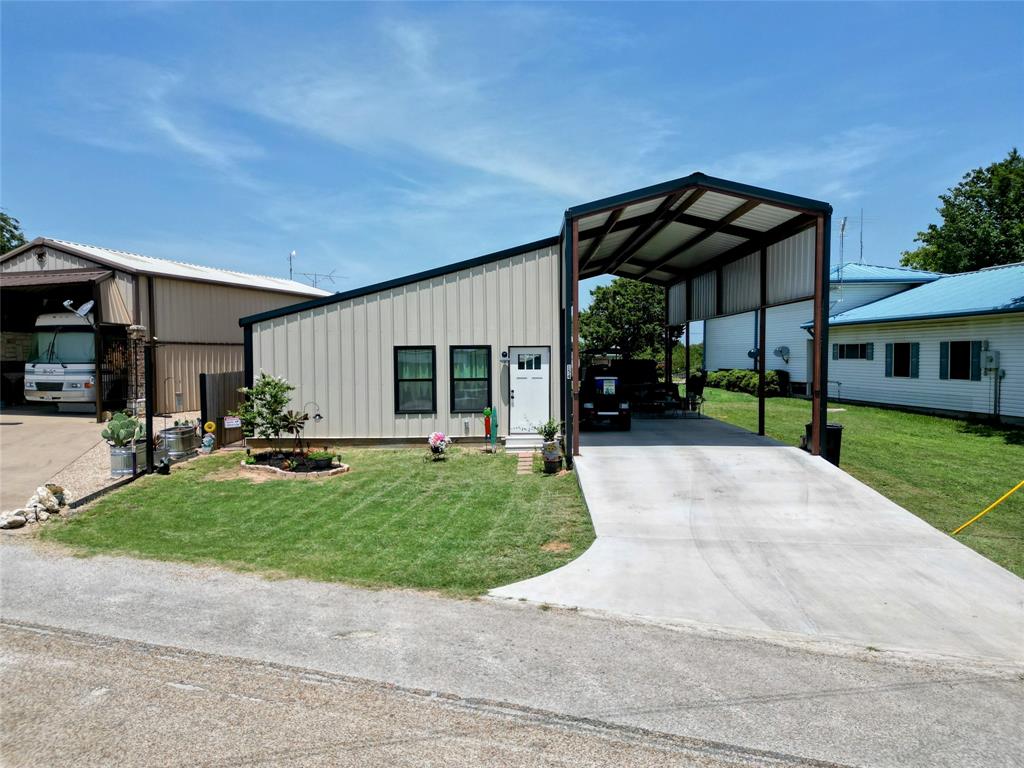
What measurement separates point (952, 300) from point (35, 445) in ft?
85.6

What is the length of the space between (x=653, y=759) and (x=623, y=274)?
19846 millimetres

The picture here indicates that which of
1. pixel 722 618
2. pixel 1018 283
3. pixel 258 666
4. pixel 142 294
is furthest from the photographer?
pixel 1018 283

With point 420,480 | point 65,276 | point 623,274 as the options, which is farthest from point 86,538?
point 623,274

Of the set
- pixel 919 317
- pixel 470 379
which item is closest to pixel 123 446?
pixel 470 379

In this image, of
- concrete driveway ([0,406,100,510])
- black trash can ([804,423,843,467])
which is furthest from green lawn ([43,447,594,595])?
black trash can ([804,423,843,467])

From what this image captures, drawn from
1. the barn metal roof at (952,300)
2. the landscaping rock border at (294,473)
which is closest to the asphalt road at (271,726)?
the landscaping rock border at (294,473)

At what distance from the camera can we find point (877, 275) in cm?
2814

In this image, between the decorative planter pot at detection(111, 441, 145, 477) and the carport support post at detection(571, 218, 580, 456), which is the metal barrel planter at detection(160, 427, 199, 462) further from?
the carport support post at detection(571, 218, 580, 456)

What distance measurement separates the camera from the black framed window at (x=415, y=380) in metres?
14.6

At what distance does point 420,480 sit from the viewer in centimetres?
1156

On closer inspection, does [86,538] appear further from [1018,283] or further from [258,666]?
[1018,283]

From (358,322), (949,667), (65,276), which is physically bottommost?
(949,667)

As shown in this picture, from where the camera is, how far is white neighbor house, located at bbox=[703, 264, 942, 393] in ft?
89.9

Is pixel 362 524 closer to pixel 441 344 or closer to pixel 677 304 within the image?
pixel 441 344
